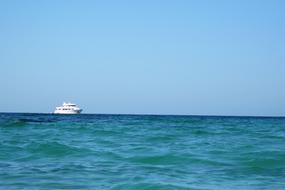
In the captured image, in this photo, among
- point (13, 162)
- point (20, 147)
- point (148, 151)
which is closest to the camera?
point (13, 162)

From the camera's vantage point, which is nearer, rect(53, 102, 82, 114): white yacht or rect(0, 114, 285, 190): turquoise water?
rect(0, 114, 285, 190): turquoise water

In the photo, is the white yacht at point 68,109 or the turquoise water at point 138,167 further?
the white yacht at point 68,109

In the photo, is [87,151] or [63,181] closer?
[63,181]

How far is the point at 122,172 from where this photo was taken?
35.9ft

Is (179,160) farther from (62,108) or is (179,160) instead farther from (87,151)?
(62,108)

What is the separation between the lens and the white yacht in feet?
398

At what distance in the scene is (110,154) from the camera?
47.8 feet

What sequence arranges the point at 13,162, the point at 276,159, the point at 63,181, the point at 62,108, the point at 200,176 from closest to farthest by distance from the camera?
the point at 63,181 → the point at 200,176 → the point at 13,162 → the point at 276,159 → the point at 62,108

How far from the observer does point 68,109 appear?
122m

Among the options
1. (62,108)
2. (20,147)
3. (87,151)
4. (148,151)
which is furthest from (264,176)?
(62,108)

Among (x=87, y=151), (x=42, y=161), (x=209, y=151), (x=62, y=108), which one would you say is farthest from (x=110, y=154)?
(x=62, y=108)

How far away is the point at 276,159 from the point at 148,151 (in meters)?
3.92

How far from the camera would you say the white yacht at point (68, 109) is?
398ft

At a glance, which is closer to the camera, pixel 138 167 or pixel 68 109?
pixel 138 167
